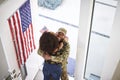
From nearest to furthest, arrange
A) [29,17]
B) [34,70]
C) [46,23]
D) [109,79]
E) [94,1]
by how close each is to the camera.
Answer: [94,1]
[109,79]
[29,17]
[34,70]
[46,23]

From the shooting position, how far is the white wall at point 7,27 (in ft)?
5.82

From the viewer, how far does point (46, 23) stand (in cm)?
373

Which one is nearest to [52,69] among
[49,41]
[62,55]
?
[62,55]

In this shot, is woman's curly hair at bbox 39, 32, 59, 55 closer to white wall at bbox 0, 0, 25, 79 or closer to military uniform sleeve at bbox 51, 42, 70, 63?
military uniform sleeve at bbox 51, 42, 70, 63

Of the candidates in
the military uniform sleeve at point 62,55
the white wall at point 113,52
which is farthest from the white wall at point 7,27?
the white wall at point 113,52

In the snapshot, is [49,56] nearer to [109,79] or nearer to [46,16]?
[109,79]

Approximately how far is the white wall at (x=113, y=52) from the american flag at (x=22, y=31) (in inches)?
32.4

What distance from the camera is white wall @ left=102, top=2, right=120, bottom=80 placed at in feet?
5.32

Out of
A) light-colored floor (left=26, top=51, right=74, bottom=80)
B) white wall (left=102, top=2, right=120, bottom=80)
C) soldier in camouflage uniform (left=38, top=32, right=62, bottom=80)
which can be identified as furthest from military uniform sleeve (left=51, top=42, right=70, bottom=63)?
light-colored floor (left=26, top=51, right=74, bottom=80)

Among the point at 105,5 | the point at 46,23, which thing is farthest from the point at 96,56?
the point at 46,23

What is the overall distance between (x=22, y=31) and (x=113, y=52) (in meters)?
0.90

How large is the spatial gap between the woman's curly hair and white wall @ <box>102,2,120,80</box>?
0.41m

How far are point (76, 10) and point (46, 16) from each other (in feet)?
1.72

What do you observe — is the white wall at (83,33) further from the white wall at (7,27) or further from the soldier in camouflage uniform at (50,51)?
the white wall at (7,27)
